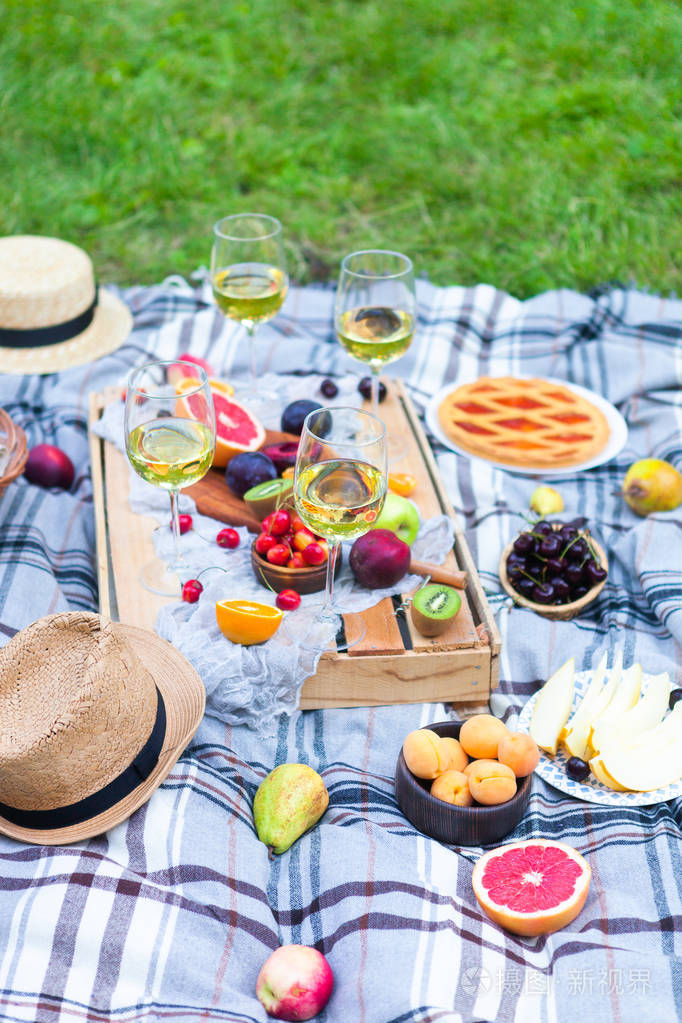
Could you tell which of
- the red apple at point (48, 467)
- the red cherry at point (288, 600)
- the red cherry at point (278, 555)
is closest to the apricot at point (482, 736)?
the red cherry at point (288, 600)

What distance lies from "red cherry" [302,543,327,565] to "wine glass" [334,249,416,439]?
82 cm

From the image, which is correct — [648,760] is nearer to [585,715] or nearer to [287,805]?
[585,715]

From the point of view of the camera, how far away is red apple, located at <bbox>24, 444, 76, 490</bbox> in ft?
12.4

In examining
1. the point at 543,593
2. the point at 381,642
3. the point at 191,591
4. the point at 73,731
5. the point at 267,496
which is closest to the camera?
the point at 73,731

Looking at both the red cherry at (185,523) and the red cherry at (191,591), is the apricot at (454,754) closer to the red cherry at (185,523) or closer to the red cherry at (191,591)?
the red cherry at (191,591)

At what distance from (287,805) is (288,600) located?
61 cm

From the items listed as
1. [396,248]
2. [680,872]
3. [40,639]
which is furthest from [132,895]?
[396,248]

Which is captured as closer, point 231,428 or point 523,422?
point 231,428

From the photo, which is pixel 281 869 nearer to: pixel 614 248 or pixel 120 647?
pixel 120 647

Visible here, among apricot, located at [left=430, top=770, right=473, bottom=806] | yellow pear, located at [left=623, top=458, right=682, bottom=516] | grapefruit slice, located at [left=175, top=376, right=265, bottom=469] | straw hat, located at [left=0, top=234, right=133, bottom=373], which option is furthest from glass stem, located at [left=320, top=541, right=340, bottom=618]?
straw hat, located at [left=0, top=234, right=133, bottom=373]

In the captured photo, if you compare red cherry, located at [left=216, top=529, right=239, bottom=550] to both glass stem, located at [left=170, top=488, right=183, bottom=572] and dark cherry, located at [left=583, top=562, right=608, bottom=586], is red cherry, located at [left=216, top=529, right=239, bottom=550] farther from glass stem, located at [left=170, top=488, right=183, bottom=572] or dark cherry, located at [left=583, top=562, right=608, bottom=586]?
dark cherry, located at [left=583, top=562, right=608, bottom=586]

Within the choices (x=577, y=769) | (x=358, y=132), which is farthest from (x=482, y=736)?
(x=358, y=132)

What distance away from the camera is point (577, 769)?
266 cm

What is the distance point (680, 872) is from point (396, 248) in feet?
14.0
